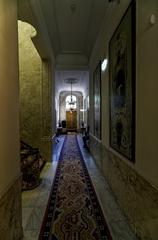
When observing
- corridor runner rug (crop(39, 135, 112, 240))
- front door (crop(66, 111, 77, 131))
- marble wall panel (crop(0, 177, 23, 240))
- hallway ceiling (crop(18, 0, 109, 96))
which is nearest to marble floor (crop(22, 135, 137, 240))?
corridor runner rug (crop(39, 135, 112, 240))

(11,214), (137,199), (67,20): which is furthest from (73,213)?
(67,20)

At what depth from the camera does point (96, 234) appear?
229 cm

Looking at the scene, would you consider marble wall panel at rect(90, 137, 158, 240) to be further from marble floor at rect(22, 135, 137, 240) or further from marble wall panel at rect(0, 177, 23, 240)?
marble wall panel at rect(0, 177, 23, 240)

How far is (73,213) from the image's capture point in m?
2.79

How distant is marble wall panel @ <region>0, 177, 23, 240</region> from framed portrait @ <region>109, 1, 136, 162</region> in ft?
4.45

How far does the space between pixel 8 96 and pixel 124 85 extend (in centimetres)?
154

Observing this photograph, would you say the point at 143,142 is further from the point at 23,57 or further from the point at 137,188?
the point at 23,57

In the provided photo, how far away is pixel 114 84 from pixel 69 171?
2710 millimetres

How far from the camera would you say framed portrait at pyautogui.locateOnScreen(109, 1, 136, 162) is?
7.48 feet

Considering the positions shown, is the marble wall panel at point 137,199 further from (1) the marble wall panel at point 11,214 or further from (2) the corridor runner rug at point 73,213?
(1) the marble wall panel at point 11,214

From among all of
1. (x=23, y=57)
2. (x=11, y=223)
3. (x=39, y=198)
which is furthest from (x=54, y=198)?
(x=23, y=57)

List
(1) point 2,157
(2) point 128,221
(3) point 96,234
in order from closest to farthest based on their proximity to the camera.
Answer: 1. (1) point 2,157
2. (3) point 96,234
3. (2) point 128,221

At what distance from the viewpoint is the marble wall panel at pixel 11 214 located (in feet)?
5.25

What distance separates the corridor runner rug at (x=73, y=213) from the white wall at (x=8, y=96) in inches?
37.5
